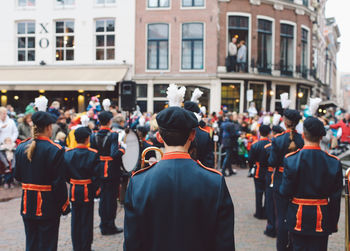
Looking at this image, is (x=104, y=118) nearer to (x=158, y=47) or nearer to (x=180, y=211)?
(x=180, y=211)

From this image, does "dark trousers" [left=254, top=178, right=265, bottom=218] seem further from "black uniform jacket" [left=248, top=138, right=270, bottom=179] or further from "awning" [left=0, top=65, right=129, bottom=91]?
"awning" [left=0, top=65, right=129, bottom=91]

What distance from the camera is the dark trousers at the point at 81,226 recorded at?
506cm

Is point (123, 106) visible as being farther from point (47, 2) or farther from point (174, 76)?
point (47, 2)

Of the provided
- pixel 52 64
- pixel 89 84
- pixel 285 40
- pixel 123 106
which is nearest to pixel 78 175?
pixel 123 106

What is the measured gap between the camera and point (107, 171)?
597cm

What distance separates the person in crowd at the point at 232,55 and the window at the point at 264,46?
177cm

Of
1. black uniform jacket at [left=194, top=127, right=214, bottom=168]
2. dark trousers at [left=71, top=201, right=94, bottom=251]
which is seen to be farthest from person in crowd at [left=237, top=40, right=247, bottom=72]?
dark trousers at [left=71, top=201, right=94, bottom=251]

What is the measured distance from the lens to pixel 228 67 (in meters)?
19.8

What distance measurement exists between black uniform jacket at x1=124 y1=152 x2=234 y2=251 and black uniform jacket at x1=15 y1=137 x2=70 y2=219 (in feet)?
7.28

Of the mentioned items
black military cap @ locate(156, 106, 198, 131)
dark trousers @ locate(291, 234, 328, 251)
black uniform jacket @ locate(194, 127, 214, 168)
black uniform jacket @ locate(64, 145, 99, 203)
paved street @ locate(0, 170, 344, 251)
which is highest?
black military cap @ locate(156, 106, 198, 131)

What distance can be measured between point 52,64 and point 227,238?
20670mm

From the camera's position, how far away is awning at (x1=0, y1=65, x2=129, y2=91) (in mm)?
18906

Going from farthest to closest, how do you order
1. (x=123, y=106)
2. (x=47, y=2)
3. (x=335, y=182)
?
(x=47, y=2) → (x=123, y=106) → (x=335, y=182)

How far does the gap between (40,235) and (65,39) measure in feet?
61.1
